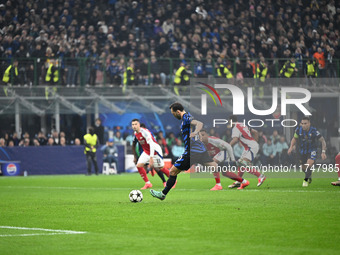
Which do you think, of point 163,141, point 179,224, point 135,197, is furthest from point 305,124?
point 163,141

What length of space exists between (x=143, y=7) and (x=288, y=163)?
14442 mm

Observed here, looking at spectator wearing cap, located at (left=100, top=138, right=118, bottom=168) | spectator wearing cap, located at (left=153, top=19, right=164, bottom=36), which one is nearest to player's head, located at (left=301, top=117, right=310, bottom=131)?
spectator wearing cap, located at (left=100, top=138, right=118, bottom=168)

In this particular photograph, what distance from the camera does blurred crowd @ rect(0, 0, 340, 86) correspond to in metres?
31.1

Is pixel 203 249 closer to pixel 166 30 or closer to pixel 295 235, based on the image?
pixel 295 235

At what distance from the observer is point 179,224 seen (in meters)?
10.5

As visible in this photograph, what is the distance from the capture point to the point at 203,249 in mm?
7965

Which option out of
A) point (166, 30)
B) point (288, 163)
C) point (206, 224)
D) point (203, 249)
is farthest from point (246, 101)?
point (203, 249)

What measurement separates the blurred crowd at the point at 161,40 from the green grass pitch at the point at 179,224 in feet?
47.4

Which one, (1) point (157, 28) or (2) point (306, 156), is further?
(1) point (157, 28)

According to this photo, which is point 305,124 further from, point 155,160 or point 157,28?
point 157,28

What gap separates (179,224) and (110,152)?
21.2 metres

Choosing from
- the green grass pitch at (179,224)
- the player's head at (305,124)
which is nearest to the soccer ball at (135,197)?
the green grass pitch at (179,224)

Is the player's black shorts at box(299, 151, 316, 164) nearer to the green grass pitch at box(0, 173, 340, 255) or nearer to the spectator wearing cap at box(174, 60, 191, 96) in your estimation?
the green grass pitch at box(0, 173, 340, 255)

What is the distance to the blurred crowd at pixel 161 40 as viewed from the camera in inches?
1223
